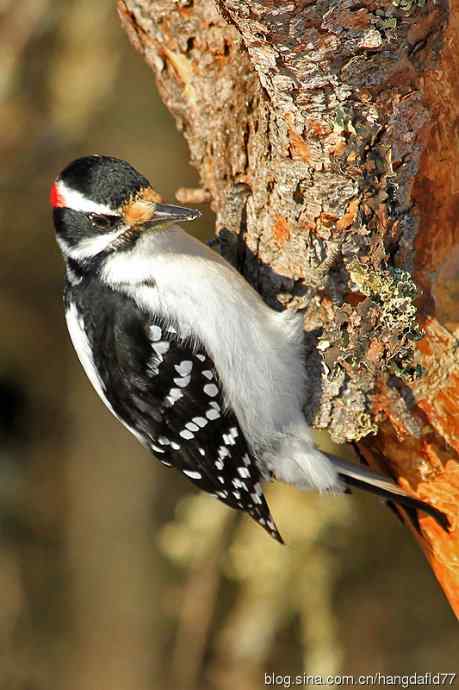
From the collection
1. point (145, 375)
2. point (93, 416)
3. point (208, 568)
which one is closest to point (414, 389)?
point (145, 375)

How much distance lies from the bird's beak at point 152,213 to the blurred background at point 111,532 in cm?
252

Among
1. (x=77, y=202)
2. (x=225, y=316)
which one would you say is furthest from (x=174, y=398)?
(x=77, y=202)

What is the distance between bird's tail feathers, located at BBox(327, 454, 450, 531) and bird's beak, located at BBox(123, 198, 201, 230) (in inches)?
44.0

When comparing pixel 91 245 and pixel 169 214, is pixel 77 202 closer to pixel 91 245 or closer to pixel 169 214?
pixel 91 245

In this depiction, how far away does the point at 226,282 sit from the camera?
3125mm

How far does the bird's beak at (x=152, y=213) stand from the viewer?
296 centimetres

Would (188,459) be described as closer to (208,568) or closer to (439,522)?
(439,522)

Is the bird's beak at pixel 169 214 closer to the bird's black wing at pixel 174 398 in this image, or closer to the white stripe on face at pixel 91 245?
the white stripe on face at pixel 91 245

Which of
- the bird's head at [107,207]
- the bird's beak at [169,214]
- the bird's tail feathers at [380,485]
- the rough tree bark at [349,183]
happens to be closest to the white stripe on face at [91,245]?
the bird's head at [107,207]

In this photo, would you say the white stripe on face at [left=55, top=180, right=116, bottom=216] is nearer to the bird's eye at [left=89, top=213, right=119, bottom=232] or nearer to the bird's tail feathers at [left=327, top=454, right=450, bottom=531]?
the bird's eye at [left=89, top=213, right=119, bottom=232]

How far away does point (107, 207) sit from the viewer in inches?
118

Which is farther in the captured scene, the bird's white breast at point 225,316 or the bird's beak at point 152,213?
the bird's white breast at point 225,316

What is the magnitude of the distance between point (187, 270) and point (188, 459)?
0.72m

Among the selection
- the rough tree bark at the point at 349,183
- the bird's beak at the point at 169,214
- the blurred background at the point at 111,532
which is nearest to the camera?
the rough tree bark at the point at 349,183
